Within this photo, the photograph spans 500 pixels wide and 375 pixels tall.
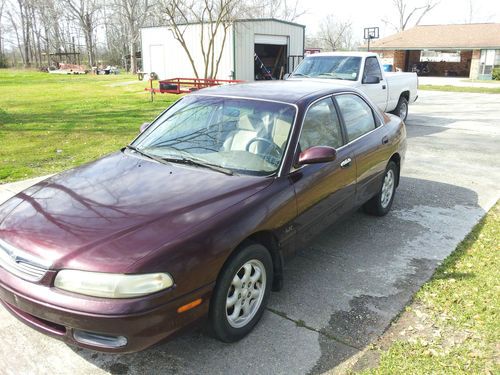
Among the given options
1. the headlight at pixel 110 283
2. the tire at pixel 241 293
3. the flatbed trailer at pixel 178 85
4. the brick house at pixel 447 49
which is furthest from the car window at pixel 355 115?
the brick house at pixel 447 49

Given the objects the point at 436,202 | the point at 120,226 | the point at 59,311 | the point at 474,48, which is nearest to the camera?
the point at 59,311

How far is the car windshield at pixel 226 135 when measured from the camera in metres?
3.53

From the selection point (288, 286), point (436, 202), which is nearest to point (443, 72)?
point (436, 202)

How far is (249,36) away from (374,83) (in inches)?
622

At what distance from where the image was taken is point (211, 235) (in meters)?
2.70

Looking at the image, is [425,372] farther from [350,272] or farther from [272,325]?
[350,272]

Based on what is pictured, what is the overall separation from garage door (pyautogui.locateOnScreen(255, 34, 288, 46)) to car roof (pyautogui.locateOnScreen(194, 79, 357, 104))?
69.9 ft

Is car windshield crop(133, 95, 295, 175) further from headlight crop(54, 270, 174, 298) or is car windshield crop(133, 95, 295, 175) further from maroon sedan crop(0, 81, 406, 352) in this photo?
headlight crop(54, 270, 174, 298)

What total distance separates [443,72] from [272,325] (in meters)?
A: 47.6

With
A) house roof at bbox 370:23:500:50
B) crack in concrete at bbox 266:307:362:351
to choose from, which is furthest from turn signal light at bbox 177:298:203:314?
house roof at bbox 370:23:500:50

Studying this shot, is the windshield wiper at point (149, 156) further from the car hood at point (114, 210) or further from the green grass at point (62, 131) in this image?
the green grass at point (62, 131)

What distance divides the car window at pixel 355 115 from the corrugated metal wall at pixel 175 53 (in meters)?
20.1

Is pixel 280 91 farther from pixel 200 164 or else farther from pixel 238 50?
pixel 238 50

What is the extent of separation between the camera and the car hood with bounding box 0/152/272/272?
8.25ft
